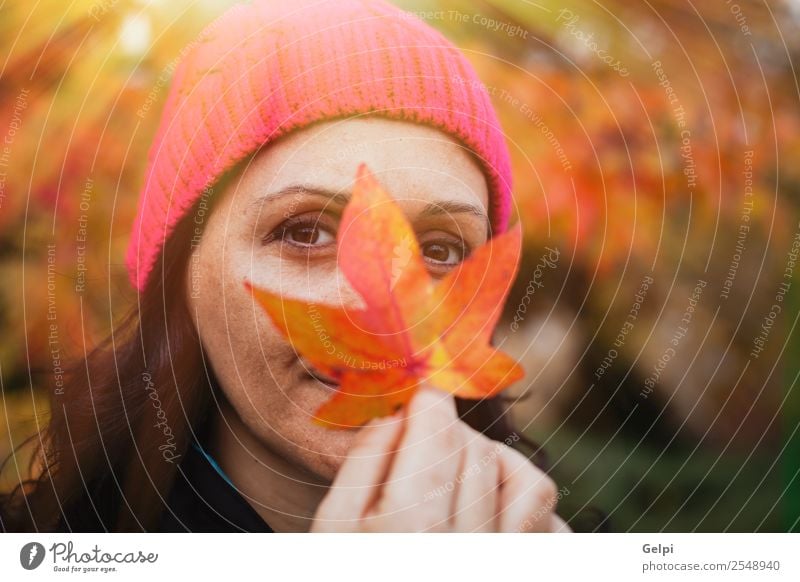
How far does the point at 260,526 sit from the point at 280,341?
0.26 m

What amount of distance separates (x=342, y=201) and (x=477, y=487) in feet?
1.44

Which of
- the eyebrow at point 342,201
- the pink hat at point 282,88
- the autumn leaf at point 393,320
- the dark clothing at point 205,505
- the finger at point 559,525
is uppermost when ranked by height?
the pink hat at point 282,88

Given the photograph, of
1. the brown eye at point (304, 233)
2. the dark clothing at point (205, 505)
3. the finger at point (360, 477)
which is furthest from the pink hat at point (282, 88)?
the finger at point (360, 477)

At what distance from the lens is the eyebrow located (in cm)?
113

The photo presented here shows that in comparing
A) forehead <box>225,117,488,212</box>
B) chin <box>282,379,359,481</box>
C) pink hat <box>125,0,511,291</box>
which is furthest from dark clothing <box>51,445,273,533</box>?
forehead <box>225,117,488,212</box>

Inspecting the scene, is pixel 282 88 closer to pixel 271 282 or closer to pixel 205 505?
pixel 271 282

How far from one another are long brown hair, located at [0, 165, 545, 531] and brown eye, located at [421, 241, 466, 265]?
0.33 meters

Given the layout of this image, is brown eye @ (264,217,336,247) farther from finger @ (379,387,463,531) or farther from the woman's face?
finger @ (379,387,463,531)

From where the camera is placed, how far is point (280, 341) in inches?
45.7

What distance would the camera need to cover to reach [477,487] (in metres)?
1.22

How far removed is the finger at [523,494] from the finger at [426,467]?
7 cm

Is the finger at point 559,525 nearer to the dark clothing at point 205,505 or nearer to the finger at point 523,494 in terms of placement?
the finger at point 523,494

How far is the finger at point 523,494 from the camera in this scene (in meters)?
1.23
